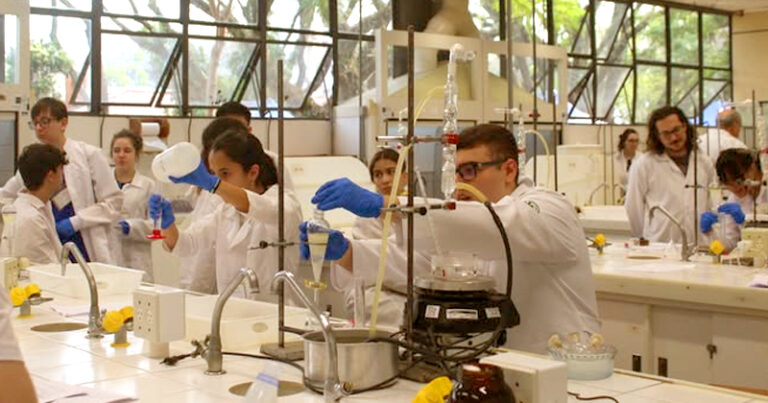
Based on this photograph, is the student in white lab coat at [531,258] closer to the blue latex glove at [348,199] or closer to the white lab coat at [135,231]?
the blue latex glove at [348,199]

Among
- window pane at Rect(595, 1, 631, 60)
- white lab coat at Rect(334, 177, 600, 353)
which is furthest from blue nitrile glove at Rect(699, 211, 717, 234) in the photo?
window pane at Rect(595, 1, 631, 60)

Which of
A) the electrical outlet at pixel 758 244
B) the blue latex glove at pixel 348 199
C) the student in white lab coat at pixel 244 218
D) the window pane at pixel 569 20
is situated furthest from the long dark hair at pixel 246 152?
the window pane at pixel 569 20

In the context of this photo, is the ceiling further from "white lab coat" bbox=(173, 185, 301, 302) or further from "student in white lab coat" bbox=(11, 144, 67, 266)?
"white lab coat" bbox=(173, 185, 301, 302)

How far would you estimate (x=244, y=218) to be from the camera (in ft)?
9.07

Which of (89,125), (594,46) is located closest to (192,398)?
(89,125)

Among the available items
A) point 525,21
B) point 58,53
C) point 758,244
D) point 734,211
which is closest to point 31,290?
point 758,244

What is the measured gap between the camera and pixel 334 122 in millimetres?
7055

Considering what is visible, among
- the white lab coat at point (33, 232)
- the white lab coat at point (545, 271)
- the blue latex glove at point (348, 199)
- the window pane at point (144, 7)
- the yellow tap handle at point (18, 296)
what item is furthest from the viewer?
the window pane at point (144, 7)

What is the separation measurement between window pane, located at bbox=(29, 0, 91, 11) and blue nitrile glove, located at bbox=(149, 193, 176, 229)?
145 inches

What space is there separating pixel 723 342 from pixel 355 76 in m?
4.84

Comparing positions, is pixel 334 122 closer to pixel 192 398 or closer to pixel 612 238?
pixel 612 238

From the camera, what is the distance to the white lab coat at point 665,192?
4.01m

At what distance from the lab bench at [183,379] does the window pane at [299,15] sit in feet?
16.6

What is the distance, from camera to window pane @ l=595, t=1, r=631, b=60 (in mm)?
9172
